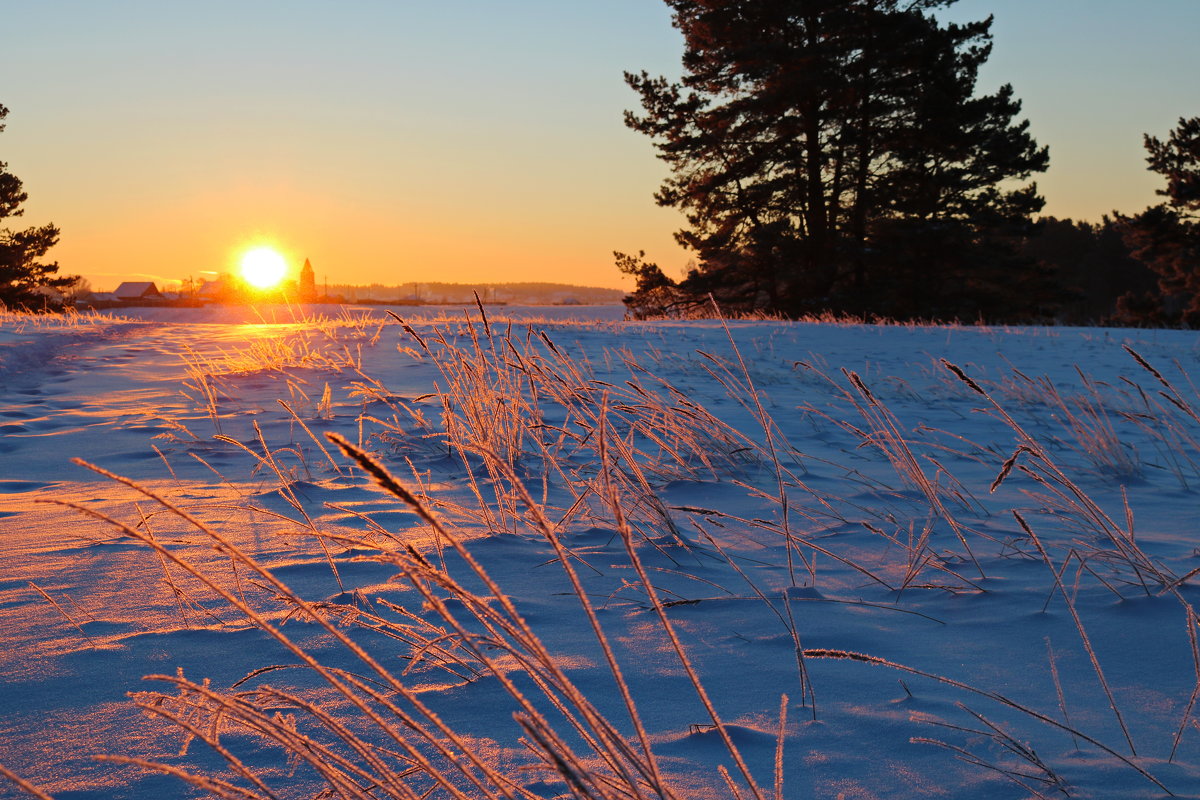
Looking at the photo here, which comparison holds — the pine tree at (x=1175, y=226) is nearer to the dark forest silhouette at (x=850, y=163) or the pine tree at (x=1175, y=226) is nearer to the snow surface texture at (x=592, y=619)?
the dark forest silhouette at (x=850, y=163)

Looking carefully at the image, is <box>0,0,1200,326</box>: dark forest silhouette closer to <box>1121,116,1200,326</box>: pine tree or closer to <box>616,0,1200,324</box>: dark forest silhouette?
<box>616,0,1200,324</box>: dark forest silhouette

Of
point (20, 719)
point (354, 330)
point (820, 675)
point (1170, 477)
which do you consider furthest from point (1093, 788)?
point (354, 330)

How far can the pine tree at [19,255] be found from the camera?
30.8 metres

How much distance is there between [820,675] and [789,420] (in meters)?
3.68

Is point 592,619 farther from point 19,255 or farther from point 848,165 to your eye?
point 19,255

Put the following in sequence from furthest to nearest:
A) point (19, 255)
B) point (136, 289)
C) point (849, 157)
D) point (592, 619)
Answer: point (136, 289) < point (19, 255) < point (849, 157) < point (592, 619)

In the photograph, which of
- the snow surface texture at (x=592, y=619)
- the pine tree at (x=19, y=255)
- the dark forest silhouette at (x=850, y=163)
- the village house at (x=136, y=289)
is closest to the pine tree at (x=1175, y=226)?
the dark forest silhouette at (x=850, y=163)

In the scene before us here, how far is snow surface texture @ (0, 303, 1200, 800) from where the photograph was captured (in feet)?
3.97

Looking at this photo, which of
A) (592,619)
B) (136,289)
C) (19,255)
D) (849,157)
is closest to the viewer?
(592,619)

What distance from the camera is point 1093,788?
3.95ft

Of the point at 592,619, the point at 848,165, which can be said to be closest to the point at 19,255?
the point at 848,165

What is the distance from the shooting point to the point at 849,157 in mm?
22109

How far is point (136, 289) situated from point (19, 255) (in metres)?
32.7

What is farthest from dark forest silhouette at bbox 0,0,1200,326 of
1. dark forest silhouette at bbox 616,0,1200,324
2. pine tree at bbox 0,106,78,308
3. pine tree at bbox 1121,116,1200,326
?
pine tree at bbox 0,106,78,308
